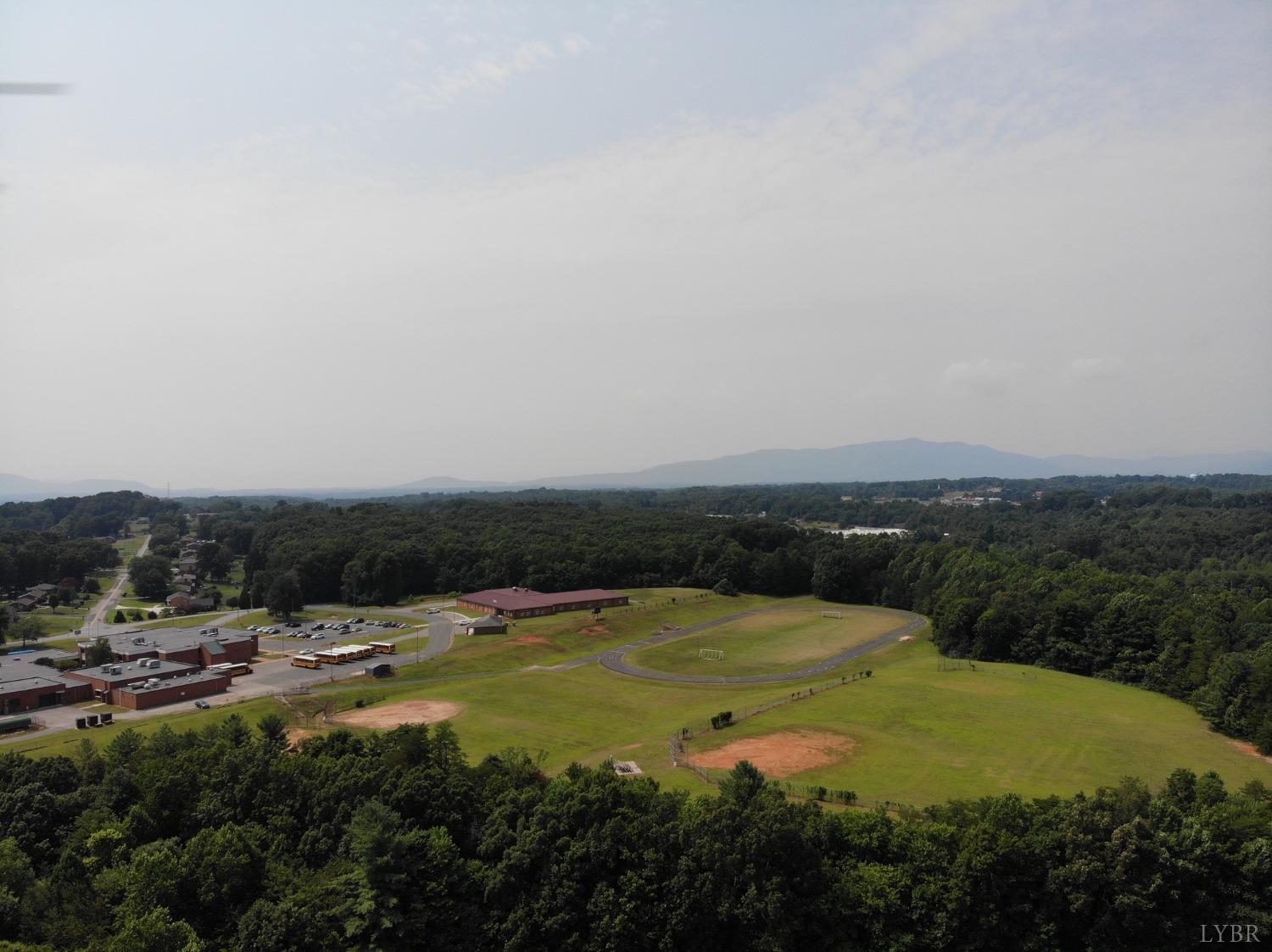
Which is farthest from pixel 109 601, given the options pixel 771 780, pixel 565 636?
pixel 771 780

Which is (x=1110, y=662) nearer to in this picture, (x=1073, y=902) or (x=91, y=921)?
(x=1073, y=902)

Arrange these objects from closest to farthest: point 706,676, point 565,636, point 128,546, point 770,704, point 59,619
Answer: point 770,704 → point 706,676 → point 565,636 → point 59,619 → point 128,546

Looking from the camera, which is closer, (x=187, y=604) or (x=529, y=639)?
(x=529, y=639)

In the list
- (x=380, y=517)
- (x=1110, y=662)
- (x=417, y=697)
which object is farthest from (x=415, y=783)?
(x=380, y=517)

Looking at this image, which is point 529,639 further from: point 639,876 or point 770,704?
point 639,876

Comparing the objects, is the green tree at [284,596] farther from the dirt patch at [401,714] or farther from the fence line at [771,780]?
the fence line at [771,780]

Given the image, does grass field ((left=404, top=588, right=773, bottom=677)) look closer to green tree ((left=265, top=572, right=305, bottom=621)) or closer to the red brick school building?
the red brick school building

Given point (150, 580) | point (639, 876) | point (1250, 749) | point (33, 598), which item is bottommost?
point (1250, 749)

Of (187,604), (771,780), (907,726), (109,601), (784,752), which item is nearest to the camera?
(771,780)
